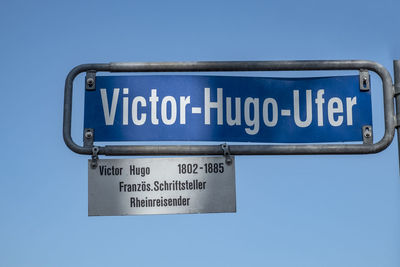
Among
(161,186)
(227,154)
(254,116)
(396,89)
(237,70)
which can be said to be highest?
(237,70)

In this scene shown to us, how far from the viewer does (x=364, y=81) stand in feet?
12.9

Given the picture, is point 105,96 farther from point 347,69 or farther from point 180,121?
point 347,69

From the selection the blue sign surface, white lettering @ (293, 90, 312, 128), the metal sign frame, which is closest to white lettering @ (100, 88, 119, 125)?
the blue sign surface

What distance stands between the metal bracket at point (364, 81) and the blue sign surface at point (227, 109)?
0.11 ft

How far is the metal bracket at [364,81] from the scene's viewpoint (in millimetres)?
3928

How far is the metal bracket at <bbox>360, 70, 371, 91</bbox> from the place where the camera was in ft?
12.9

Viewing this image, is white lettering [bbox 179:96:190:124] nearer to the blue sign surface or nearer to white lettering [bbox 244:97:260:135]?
the blue sign surface

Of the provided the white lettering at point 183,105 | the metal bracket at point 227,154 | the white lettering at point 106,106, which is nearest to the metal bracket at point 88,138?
the white lettering at point 106,106

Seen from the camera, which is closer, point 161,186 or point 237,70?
point 161,186

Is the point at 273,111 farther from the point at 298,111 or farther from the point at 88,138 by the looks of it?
the point at 88,138

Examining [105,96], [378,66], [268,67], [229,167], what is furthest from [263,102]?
[105,96]

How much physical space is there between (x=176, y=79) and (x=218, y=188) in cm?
83

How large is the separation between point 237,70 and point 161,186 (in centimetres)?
97

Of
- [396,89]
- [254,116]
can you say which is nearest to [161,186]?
[254,116]
